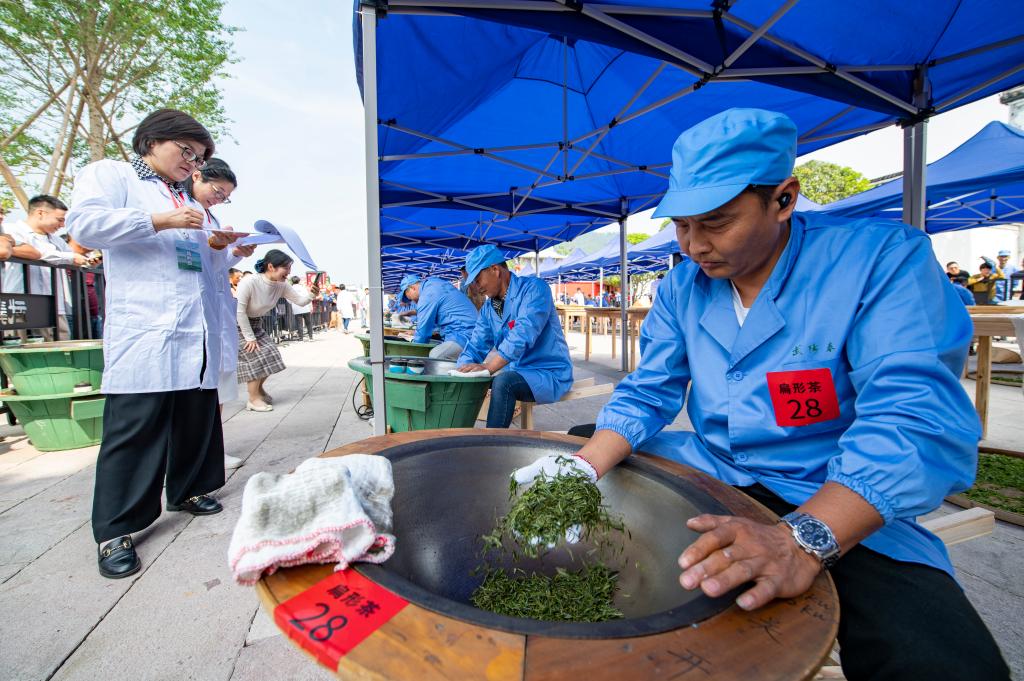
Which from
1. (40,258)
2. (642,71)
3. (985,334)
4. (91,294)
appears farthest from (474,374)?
(91,294)

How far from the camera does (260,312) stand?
5.06 meters

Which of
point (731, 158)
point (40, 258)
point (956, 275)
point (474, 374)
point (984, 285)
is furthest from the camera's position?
point (956, 275)

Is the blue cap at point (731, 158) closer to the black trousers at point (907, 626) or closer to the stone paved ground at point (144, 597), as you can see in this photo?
the black trousers at point (907, 626)

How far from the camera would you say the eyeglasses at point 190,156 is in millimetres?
2128

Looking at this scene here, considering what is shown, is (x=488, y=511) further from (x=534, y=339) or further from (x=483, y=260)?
(x=483, y=260)

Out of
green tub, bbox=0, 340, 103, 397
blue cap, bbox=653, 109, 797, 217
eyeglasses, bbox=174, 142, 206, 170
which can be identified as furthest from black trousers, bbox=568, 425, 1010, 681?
green tub, bbox=0, 340, 103, 397

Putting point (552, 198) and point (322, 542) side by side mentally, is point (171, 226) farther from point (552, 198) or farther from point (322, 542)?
point (552, 198)

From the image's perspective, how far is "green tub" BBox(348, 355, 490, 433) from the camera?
288 centimetres

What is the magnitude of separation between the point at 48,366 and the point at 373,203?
2.91m

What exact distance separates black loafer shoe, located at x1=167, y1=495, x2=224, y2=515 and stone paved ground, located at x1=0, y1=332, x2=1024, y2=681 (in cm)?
5

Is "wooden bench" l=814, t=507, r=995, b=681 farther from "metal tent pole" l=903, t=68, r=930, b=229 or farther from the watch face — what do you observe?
"metal tent pole" l=903, t=68, r=930, b=229

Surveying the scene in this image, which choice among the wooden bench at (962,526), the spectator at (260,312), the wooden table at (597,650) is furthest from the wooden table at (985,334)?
the spectator at (260,312)

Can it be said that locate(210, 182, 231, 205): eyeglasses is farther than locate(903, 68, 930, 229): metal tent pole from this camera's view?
No

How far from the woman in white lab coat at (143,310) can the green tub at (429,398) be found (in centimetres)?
104
